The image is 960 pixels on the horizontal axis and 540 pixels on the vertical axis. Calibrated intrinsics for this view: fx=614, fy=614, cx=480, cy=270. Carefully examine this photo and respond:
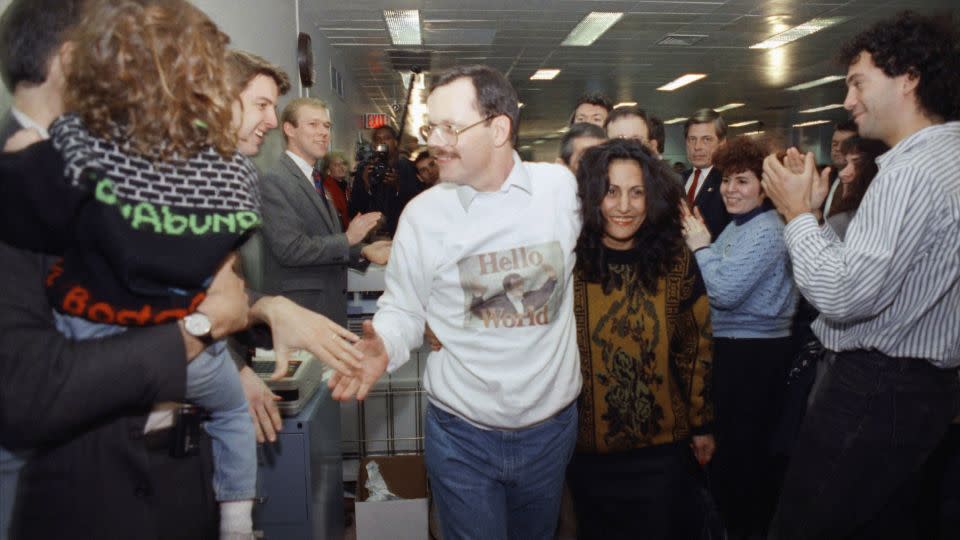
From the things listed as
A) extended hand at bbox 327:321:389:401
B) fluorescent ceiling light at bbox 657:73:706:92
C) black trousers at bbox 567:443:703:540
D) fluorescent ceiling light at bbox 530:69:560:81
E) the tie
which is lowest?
black trousers at bbox 567:443:703:540

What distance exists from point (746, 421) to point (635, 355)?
108 centimetres

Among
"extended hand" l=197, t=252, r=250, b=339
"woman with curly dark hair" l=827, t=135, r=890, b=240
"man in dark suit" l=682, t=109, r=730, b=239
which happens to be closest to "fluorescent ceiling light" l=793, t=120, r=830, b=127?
"man in dark suit" l=682, t=109, r=730, b=239

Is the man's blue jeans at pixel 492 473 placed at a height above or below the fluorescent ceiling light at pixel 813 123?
below

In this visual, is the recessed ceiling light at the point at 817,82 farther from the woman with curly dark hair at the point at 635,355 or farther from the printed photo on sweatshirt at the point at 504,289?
the printed photo on sweatshirt at the point at 504,289

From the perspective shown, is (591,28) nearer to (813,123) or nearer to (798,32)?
(798,32)

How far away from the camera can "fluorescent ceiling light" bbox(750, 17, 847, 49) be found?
6.82 meters

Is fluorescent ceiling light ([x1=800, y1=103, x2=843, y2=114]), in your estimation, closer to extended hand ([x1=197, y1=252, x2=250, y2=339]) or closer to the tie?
the tie

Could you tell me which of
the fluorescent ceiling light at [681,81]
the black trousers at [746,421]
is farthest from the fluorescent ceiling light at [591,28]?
the black trousers at [746,421]

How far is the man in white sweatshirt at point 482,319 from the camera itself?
151cm

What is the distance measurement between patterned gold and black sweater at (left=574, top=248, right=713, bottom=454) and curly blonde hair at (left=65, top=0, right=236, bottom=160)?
1193 mm

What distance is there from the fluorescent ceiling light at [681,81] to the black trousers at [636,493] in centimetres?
948

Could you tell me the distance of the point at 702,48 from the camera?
315 inches

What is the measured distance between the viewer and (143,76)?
2.50 ft

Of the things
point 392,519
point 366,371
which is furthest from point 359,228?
point 366,371
